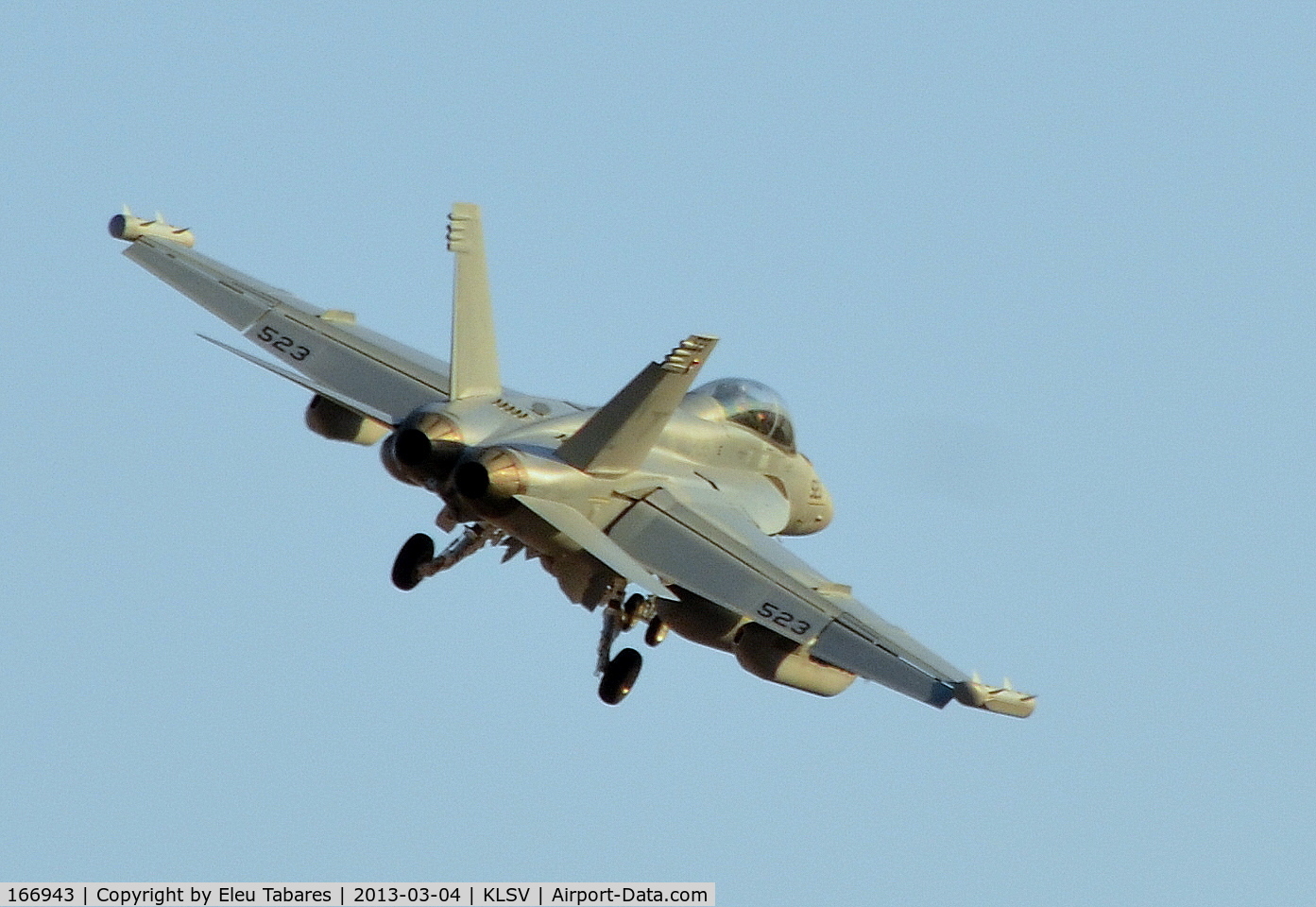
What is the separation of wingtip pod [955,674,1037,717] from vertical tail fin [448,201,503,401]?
816 cm

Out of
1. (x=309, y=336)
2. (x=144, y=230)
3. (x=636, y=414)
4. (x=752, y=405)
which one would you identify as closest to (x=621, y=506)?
(x=636, y=414)

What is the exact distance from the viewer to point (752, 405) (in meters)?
45.7

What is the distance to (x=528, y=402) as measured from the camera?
4122 centimetres

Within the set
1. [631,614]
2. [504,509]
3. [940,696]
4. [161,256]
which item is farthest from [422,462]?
[161,256]

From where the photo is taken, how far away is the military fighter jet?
38.5 metres

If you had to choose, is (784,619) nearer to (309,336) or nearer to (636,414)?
(636,414)

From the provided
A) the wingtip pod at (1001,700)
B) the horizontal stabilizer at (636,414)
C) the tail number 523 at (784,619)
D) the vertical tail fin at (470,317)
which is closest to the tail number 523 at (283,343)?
the vertical tail fin at (470,317)

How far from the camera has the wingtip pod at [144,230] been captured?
48.2m

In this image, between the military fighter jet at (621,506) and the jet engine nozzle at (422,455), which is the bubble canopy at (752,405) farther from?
the jet engine nozzle at (422,455)

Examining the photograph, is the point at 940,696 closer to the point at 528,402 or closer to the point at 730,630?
the point at 730,630

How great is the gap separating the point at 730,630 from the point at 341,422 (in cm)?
690

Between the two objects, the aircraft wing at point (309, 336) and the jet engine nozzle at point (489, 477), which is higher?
the aircraft wing at point (309, 336)

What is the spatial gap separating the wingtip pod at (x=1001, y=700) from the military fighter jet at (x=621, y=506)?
0.02m

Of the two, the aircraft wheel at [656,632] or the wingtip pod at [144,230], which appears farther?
the wingtip pod at [144,230]
